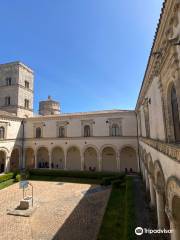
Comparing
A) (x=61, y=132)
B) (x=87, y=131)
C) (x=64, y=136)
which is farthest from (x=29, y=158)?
(x=87, y=131)

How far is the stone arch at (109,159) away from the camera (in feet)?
89.6

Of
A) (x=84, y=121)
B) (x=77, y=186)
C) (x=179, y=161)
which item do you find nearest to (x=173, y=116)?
(x=179, y=161)

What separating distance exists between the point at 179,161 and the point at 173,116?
2.41m

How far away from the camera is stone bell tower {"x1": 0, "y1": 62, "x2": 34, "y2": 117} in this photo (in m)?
31.9

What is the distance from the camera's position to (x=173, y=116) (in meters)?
6.54

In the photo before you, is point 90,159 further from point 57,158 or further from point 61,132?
point 61,132

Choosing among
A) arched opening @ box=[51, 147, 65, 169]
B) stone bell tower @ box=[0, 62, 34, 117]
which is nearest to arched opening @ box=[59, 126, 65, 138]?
arched opening @ box=[51, 147, 65, 169]

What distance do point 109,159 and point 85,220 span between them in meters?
16.6

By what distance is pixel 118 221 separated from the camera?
1066 cm

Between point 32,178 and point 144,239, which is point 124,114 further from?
point 144,239

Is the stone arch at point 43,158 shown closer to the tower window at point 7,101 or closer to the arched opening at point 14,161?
the arched opening at point 14,161

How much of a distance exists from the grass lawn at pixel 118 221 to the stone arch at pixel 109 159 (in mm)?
12212

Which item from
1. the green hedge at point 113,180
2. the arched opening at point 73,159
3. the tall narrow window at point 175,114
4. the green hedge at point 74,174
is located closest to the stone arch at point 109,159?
the arched opening at point 73,159

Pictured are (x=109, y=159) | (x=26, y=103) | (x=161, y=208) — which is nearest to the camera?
(x=161, y=208)
